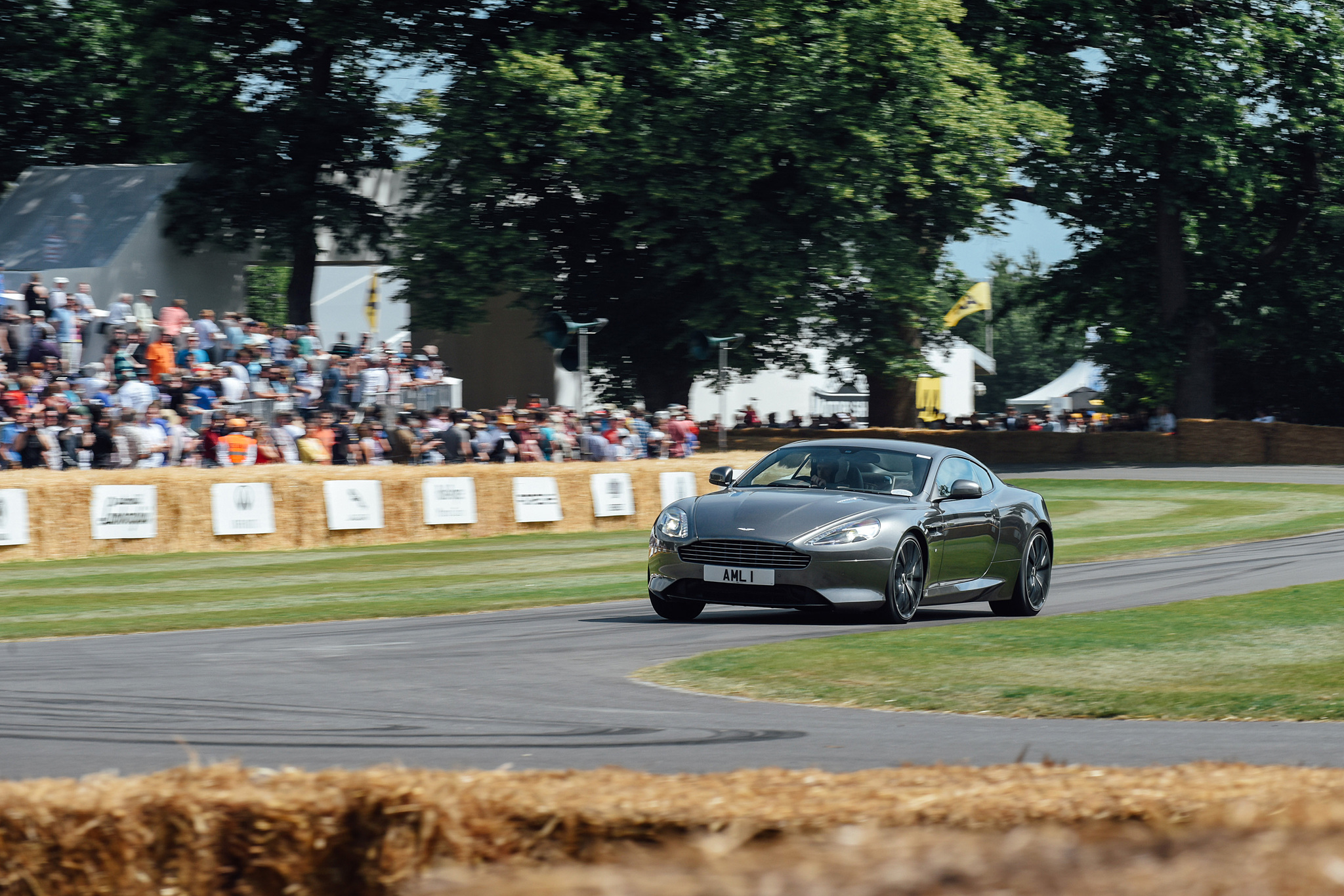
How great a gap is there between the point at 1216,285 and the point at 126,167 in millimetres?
27621

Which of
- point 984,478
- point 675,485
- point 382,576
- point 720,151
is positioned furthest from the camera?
point 720,151

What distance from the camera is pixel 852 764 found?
6852mm

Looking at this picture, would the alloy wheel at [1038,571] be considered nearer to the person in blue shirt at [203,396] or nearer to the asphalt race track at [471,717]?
the asphalt race track at [471,717]

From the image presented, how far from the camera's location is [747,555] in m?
12.6

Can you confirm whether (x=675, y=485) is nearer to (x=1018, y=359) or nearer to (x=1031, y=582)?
(x=1031, y=582)

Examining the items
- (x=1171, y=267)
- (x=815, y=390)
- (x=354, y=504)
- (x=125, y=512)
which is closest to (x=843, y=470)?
(x=125, y=512)

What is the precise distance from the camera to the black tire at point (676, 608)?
1325 centimetres

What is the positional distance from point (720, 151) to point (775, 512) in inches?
919

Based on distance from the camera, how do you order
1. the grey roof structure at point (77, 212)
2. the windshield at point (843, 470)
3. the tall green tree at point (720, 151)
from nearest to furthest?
1. the windshield at point (843, 470)
2. the tall green tree at point (720, 151)
3. the grey roof structure at point (77, 212)

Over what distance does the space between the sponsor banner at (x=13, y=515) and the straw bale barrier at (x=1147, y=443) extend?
77.9 ft

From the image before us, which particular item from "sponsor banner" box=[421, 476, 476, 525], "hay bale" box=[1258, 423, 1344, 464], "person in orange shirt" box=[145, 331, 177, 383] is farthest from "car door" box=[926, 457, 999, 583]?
"hay bale" box=[1258, 423, 1344, 464]

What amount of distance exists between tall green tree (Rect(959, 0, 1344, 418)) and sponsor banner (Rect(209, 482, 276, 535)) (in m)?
23.8

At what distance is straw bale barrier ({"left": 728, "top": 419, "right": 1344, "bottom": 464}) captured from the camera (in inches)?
1652

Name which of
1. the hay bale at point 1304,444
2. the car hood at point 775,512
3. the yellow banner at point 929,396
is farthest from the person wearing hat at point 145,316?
the yellow banner at point 929,396
